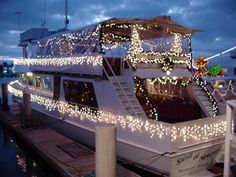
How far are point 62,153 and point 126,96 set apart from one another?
315 cm

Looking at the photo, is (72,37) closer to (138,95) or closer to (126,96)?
(138,95)

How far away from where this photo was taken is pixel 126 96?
9945 mm

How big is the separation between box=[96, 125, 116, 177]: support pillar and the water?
500 cm

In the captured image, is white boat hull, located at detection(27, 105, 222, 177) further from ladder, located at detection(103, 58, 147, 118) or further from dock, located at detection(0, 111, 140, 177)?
ladder, located at detection(103, 58, 147, 118)

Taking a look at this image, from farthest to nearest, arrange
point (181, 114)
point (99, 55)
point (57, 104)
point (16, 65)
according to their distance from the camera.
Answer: point (16, 65) → point (57, 104) → point (181, 114) → point (99, 55)

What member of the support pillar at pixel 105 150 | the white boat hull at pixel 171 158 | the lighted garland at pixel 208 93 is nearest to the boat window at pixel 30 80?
the white boat hull at pixel 171 158

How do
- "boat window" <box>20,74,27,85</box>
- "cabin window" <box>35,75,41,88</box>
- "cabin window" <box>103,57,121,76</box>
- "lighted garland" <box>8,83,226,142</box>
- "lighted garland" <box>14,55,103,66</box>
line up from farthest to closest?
"boat window" <box>20,74,27,85</box> → "cabin window" <box>35,75,41,88</box> → "lighted garland" <box>14,55,103,66</box> → "cabin window" <box>103,57,121,76</box> → "lighted garland" <box>8,83,226,142</box>

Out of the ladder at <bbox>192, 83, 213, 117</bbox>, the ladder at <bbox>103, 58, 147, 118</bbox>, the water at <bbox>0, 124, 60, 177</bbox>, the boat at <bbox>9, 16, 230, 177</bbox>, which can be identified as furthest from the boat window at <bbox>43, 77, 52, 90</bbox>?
the ladder at <bbox>192, 83, 213, 117</bbox>

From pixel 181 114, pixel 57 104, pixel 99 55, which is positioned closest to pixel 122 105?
pixel 99 55

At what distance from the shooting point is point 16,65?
68.2ft

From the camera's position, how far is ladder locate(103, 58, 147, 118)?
960cm

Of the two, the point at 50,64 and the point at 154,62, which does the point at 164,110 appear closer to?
the point at 154,62

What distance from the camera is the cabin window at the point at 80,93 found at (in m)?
11.7

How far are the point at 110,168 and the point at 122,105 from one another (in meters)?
3.41
